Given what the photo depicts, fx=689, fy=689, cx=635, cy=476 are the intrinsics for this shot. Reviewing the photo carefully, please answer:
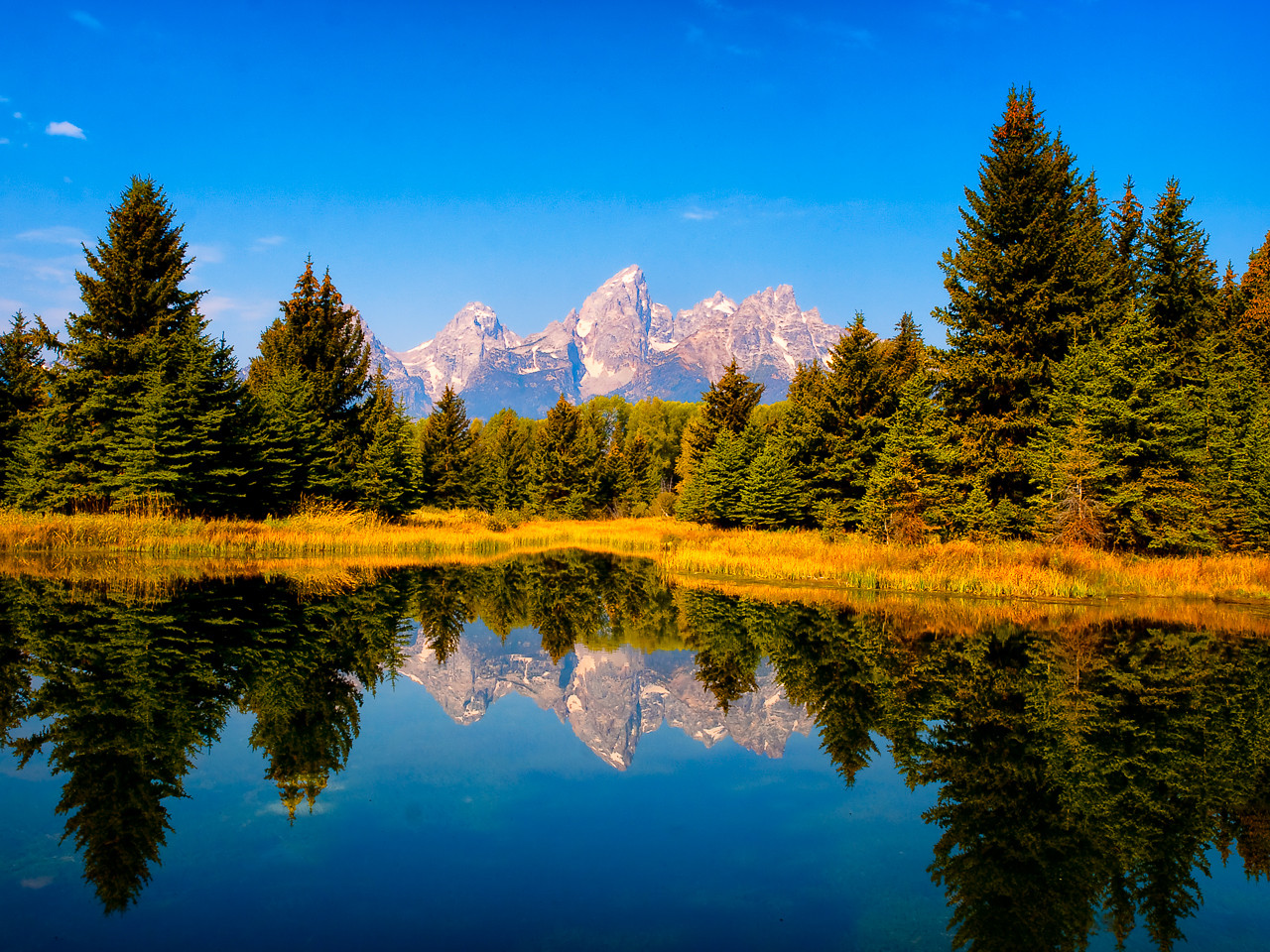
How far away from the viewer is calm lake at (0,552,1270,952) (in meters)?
4.78

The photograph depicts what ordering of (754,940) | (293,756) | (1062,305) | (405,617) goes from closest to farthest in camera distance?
(754,940)
(293,756)
(405,617)
(1062,305)

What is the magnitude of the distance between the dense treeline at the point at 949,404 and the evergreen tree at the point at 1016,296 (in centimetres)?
8

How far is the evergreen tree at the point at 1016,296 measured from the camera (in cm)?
2623

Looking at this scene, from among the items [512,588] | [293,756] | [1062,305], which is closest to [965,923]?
[293,756]

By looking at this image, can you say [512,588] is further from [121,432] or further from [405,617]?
[121,432]

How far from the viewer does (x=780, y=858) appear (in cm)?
576

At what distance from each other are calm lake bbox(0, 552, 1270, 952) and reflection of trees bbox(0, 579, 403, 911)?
0.05 meters

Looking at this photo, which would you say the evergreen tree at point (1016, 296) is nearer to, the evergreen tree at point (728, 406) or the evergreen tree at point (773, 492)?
the evergreen tree at point (773, 492)

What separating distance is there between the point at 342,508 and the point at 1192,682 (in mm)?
35593

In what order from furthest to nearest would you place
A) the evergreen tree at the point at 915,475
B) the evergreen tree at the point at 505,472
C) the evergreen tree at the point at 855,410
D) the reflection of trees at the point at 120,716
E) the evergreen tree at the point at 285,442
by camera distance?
the evergreen tree at the point at 505,472 < the evergreen tree at the point at 855,410 < the evergreen tree at the point at 285,442 < the evergreen tree at the point at 915,475 < the reflection of trees at the point at 120,716

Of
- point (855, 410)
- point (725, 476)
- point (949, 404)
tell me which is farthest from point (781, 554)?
point (725, 476)

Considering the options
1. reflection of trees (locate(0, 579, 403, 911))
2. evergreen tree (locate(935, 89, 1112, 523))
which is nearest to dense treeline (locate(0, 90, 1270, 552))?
evergreen tree (locate(935, 89, 1112, 523))

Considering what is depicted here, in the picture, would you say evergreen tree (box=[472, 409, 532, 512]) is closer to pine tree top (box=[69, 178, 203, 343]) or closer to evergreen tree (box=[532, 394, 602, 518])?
evergreen tree (box=[532, 394, 602, 518])

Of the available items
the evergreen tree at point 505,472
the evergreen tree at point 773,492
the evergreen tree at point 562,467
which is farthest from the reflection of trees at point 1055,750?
the evergreen tree at point 505,472
